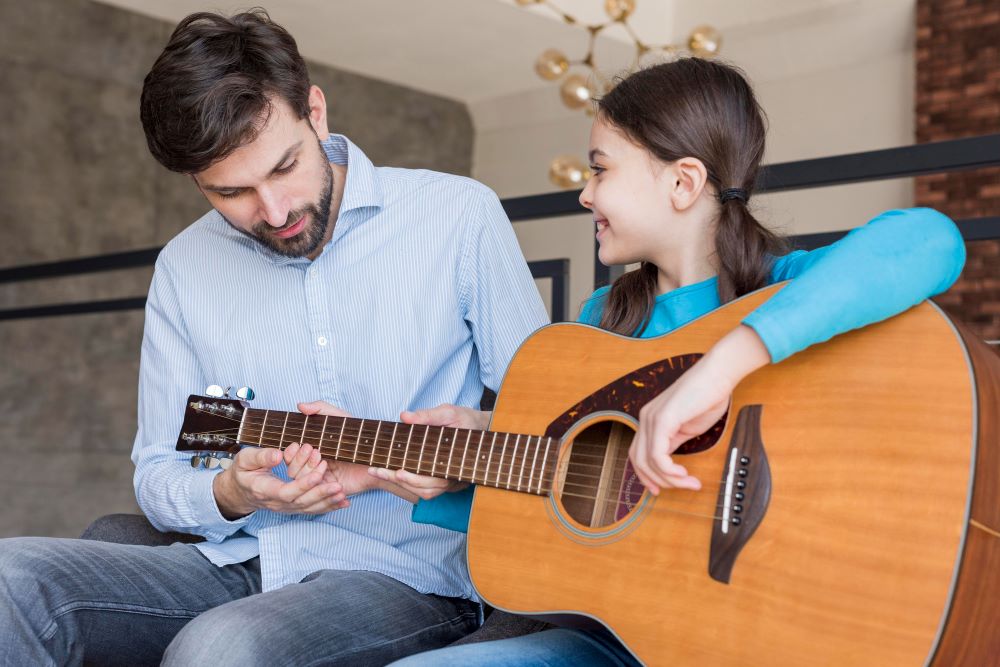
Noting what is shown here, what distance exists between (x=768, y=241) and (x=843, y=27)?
206 inches

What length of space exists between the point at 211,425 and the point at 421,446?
375 mm

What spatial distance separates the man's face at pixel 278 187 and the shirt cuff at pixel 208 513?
376 millimetres

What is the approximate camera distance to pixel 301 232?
1.61 metres

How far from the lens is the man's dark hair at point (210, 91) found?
153cm

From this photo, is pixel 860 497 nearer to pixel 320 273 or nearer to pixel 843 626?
pixel 843 626

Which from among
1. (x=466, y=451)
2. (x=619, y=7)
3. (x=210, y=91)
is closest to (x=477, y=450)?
(x=466, y=451)

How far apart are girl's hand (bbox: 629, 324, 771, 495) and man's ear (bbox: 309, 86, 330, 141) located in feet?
2.87

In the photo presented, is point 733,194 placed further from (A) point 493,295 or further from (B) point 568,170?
(B) point 568,170

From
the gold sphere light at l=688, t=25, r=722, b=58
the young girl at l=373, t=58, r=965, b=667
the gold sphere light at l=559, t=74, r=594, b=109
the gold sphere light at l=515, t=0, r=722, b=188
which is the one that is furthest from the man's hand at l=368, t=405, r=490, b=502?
the gold sphere light at l=559, t=74, r=594, b=109

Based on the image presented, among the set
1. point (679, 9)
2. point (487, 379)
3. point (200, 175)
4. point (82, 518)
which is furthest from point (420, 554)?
point (679, 9)

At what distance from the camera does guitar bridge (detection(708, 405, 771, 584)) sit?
1.04 metres

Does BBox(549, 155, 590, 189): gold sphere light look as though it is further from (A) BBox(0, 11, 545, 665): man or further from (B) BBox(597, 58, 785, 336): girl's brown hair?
(B) BBox(597, 58, 785, 336): girl's brown hair

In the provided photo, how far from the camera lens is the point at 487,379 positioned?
1.67 metres

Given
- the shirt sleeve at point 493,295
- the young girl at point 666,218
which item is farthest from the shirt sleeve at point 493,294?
the young girl at point 666,218
